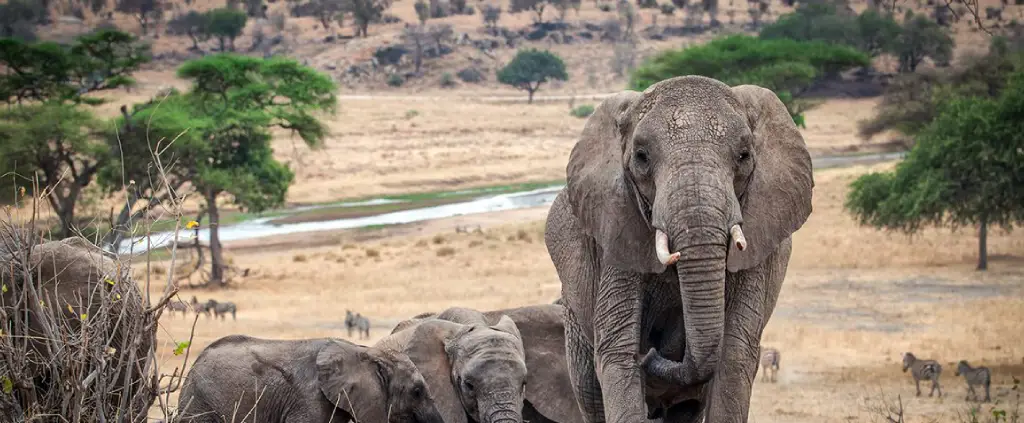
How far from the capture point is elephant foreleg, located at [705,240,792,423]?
565cm

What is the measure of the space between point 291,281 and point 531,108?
138ft

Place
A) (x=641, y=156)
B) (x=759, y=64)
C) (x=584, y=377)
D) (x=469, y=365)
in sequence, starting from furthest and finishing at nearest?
(x=759, y=64), (x=469, y=365), (x=584, y=377), (x=641, y=156)

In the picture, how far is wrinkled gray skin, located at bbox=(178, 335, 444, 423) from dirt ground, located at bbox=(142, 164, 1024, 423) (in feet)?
20.0

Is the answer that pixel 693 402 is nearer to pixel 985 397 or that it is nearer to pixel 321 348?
pixel 321 348

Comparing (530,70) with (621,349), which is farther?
(530,70)

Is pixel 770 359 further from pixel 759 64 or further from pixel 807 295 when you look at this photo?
pixel 759 64

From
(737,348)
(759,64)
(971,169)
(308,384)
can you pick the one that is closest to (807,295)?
(971,169)

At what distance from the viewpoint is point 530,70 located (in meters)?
77.8

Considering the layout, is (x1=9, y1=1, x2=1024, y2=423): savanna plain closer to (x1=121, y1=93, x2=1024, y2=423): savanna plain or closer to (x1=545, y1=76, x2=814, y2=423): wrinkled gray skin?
(x1=121, y1=93, x2=1024, y2=423): savanna plain

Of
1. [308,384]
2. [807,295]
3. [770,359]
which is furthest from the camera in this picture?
[807,295]

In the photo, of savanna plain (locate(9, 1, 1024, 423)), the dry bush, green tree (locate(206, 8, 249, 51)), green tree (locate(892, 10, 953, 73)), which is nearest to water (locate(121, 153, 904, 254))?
savanna plain (locate(9, 1, 1024, 423))

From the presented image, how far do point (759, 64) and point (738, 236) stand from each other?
40815 millimetres

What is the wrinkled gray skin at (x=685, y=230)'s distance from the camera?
16.9ft

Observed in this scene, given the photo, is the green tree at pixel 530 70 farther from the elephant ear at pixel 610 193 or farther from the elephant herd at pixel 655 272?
the elephant ear at pixel 610 193
